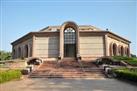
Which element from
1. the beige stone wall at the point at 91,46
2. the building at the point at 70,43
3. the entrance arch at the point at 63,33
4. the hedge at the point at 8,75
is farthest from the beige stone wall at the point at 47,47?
the hedge at the point at 8,75

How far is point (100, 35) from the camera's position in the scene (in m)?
34.7

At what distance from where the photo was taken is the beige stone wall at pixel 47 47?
34081mm

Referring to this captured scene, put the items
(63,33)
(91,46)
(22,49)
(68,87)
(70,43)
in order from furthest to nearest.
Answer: (22,49)
(70,43)
(91,46)
(63,33)
(68,87)

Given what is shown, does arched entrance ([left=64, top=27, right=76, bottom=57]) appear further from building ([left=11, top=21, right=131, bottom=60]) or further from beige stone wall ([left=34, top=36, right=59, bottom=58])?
beige stone wall ([left=34, top=36, right=59, bottom=58])

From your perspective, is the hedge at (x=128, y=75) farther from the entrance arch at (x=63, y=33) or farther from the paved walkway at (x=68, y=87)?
the entrance arch at (x=63, y=33)

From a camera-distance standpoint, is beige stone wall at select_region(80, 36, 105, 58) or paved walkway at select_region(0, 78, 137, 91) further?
beige stone wall at select_region(80, 36, 105, 58)

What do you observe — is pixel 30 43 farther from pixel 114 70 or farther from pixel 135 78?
pixel 135 78

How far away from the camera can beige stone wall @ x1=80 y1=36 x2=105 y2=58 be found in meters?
34.0

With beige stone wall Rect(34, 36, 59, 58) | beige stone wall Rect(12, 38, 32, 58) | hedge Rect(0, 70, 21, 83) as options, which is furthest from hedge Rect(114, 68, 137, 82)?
beige stone wall Rect(12, 38, 32, 58)

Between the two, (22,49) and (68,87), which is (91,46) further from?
(68,87)

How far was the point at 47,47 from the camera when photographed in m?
34.5

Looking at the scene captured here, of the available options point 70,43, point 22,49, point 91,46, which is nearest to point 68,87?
point 70,43

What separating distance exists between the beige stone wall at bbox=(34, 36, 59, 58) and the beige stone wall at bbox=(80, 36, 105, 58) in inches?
158

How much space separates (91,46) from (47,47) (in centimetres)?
686
